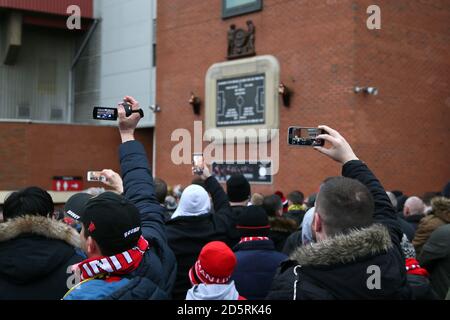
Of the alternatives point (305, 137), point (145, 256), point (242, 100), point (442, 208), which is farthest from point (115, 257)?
point (242, 100)

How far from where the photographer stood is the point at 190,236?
15.2 feet

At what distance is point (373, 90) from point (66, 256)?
12.2 meters

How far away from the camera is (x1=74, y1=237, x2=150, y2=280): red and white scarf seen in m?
2.28

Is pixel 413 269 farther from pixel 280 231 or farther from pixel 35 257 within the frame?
pixel 35 257

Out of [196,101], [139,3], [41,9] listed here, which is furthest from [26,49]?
[196,101]

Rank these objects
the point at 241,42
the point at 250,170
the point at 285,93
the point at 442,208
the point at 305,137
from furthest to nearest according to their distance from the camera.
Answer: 1. the point at 241,42
2. the point at 250,170
3. the point at 285,93
4. the point at 442,208
5. the point at 305,137

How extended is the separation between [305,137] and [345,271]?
3.43ft

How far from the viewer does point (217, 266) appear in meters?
3.22

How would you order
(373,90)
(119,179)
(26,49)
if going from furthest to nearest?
(26,49)
(373,90)
(119,179)

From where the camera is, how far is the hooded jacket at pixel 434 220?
16.5ft

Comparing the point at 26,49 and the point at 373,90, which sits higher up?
the point at 26,49

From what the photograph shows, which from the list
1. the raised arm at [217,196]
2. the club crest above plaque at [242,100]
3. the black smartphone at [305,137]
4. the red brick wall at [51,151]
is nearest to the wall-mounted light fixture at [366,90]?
the club crest above plaque at [242,100]

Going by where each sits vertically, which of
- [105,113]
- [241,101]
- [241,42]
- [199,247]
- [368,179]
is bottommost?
[199,247]
